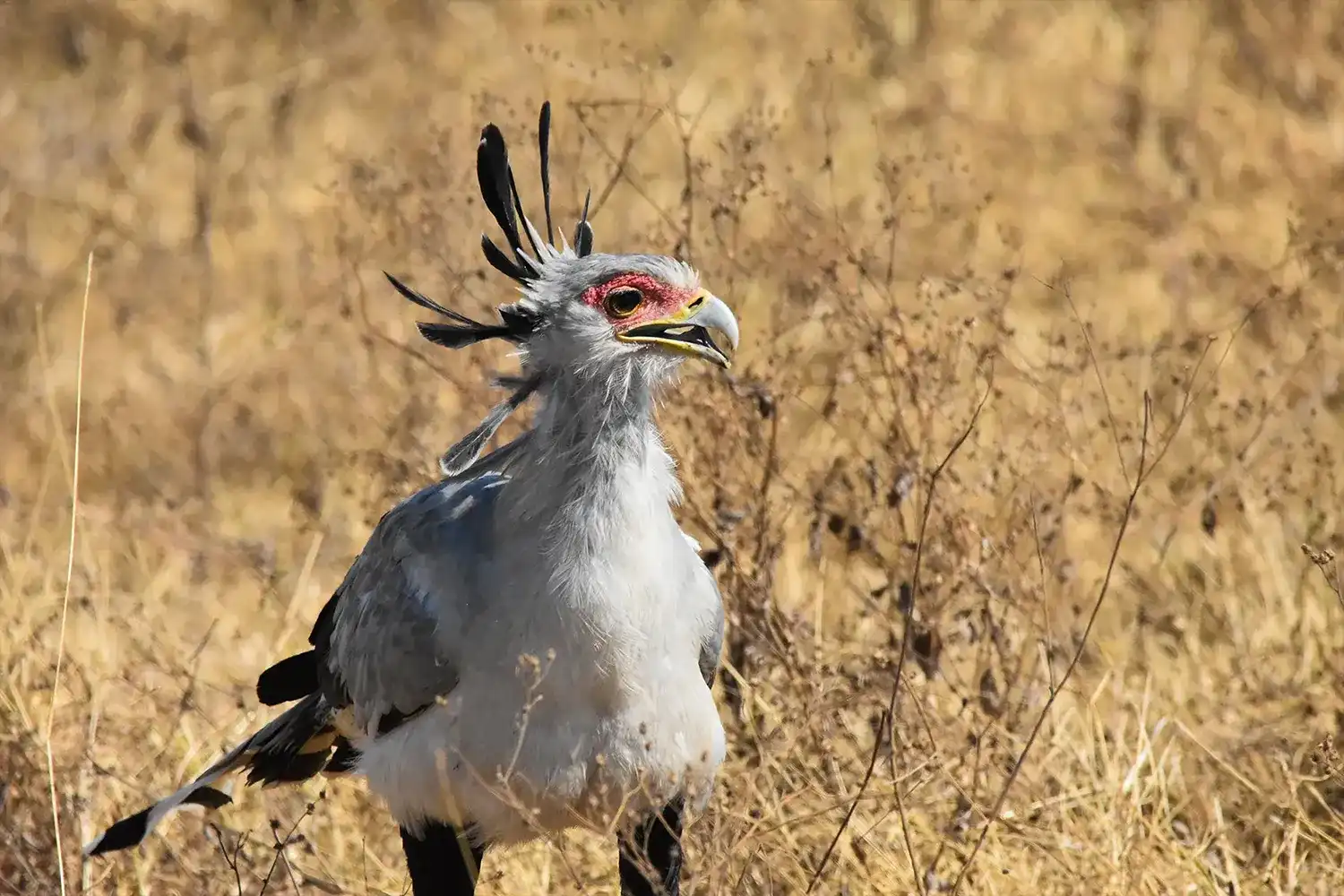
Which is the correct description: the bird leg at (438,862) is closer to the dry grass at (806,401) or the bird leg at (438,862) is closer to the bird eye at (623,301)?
→ the dry grass at (806,401)

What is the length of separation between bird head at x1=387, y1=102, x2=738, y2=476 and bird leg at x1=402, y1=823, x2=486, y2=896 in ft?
2.42

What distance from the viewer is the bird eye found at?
3.87 meters

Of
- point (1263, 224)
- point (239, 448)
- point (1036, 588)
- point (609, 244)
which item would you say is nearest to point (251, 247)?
point (239, 448)

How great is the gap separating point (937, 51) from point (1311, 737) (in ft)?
23.8

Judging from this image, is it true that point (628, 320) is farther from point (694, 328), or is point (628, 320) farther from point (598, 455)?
point (598, 455)

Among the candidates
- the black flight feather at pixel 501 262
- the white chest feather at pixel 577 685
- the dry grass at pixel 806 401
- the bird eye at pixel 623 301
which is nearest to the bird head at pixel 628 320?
the bird eye at pixel 623 301

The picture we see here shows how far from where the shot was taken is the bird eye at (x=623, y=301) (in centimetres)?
387

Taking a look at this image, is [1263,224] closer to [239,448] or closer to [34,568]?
[239,448]

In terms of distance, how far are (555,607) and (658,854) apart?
71 centimetres

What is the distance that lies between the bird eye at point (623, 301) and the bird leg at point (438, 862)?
107 centimetres

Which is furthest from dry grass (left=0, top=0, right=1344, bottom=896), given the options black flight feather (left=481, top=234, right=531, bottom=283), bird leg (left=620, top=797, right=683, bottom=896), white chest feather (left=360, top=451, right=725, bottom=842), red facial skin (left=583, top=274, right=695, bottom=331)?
black flight feather (left=481, top=234, right=531, bottom=283)

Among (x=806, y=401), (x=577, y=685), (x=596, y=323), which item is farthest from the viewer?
(x=806, y=401)

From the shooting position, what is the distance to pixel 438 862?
4.08m

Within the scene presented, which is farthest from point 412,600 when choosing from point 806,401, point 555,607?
point 806,401
